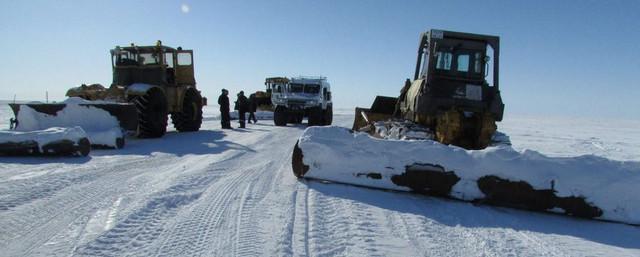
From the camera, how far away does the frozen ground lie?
2660 millimetres

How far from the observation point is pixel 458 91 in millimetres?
6316

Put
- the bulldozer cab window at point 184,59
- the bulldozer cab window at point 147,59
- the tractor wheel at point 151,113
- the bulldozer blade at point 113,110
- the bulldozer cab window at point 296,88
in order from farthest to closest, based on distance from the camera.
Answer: the bulldozer cab window at point 296,88 < the bulldozer cab window at point 184,59 < the bulldozer cab window at point 147,59 < the tractor wheel at point 151,113 < the bulldozer blade at point 113,110

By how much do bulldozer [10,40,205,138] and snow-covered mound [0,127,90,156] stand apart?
6.25 ft

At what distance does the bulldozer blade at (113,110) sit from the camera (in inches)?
304

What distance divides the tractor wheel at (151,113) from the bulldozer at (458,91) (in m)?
5.46

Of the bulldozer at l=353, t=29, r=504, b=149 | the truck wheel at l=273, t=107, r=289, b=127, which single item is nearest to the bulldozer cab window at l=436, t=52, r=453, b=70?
the bulldozer at l=353, t=29, r=504, b=149

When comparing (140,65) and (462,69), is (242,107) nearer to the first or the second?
(140,65)

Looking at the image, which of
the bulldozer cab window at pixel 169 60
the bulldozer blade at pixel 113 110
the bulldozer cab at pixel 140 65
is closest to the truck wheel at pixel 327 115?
the bulldozer cab window at pixel 169 60

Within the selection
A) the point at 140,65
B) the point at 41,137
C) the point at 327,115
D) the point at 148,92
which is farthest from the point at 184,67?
the point at 327,115

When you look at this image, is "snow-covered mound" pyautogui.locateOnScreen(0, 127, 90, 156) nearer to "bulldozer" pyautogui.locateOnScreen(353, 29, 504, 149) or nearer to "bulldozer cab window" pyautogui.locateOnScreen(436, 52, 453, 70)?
"bulldozer" pyautogui.locateOnScreen(353, 29, 504, 149)

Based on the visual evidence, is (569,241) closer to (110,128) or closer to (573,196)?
(573,196)

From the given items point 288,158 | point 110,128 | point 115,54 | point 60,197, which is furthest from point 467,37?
point 115,54

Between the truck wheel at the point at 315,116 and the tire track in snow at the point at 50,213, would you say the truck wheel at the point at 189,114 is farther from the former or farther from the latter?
the tire track in snow at the point at 50,213

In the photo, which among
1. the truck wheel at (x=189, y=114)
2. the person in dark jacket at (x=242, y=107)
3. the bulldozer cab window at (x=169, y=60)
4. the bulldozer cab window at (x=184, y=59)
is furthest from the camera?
the person in dark jacket at (x=242, y=107)
